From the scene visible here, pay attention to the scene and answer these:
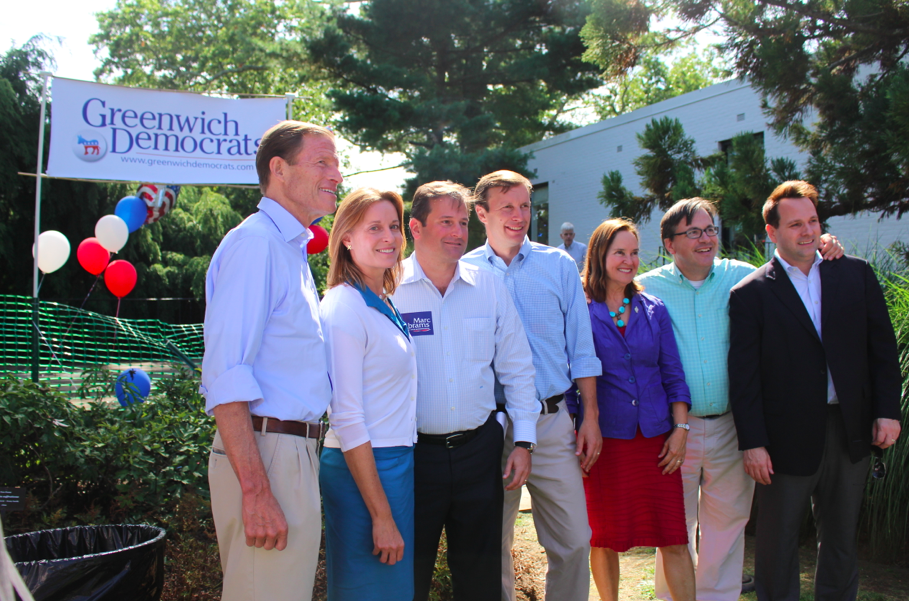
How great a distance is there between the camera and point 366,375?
93.1 inches

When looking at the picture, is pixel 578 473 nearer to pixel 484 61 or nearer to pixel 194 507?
pixel 194 507

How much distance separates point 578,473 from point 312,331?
5.37 feet

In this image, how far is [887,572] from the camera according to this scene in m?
4.01

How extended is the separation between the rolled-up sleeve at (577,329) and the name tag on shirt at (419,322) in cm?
78

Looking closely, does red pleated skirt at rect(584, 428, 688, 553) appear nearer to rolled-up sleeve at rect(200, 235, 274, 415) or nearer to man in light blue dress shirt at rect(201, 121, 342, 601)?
man in light blue dress shirt at rect(201, 121, 342, 601)

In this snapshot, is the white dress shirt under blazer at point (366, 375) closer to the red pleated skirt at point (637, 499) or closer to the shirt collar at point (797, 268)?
the red pleated skirt at point (637, 499)

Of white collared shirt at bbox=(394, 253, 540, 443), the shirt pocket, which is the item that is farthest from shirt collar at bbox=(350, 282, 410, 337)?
the shirt pocket

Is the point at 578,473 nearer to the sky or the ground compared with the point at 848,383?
nearer to the ground

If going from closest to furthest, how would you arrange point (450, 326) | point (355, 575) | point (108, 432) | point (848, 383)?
point (355, 575), point (450, 326), point (848, 383), point (108, 432)

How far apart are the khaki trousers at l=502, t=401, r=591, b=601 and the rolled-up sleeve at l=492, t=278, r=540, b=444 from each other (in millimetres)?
221

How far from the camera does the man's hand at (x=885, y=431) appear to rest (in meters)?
3.11

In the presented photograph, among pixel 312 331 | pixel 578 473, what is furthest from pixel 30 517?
pixel 578 473

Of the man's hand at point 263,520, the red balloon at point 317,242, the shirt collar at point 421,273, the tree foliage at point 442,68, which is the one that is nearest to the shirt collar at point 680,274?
the shirt collar at point 421,273

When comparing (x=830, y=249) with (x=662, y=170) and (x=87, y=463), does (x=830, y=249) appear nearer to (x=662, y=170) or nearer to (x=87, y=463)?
(x=662, y=170)
